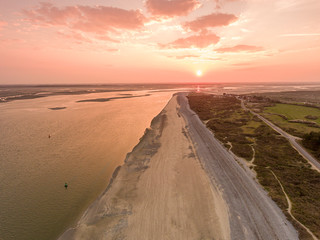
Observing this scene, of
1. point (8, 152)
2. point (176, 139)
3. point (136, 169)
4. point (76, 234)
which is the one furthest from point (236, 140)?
point (8, 152)

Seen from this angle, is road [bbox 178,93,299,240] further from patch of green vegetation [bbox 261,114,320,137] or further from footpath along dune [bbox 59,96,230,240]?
patch of green vegetation [bbox 261,114,320,137]

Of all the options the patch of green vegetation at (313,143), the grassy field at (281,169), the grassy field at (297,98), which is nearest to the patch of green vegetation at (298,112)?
the grassy field at (281,169)

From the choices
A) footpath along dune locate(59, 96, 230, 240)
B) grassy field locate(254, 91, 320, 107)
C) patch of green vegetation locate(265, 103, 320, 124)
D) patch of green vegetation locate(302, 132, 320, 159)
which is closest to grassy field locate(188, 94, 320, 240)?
patch of green vegetation locate(302, 132, 320, 159)

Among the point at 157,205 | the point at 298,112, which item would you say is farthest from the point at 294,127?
the point at 157,205

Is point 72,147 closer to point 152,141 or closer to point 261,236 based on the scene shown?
point 152,141

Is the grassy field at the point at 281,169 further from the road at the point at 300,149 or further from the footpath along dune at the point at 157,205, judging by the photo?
the footpath along dune at the point at 157,205

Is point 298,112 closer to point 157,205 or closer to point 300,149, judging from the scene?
point 300,149
